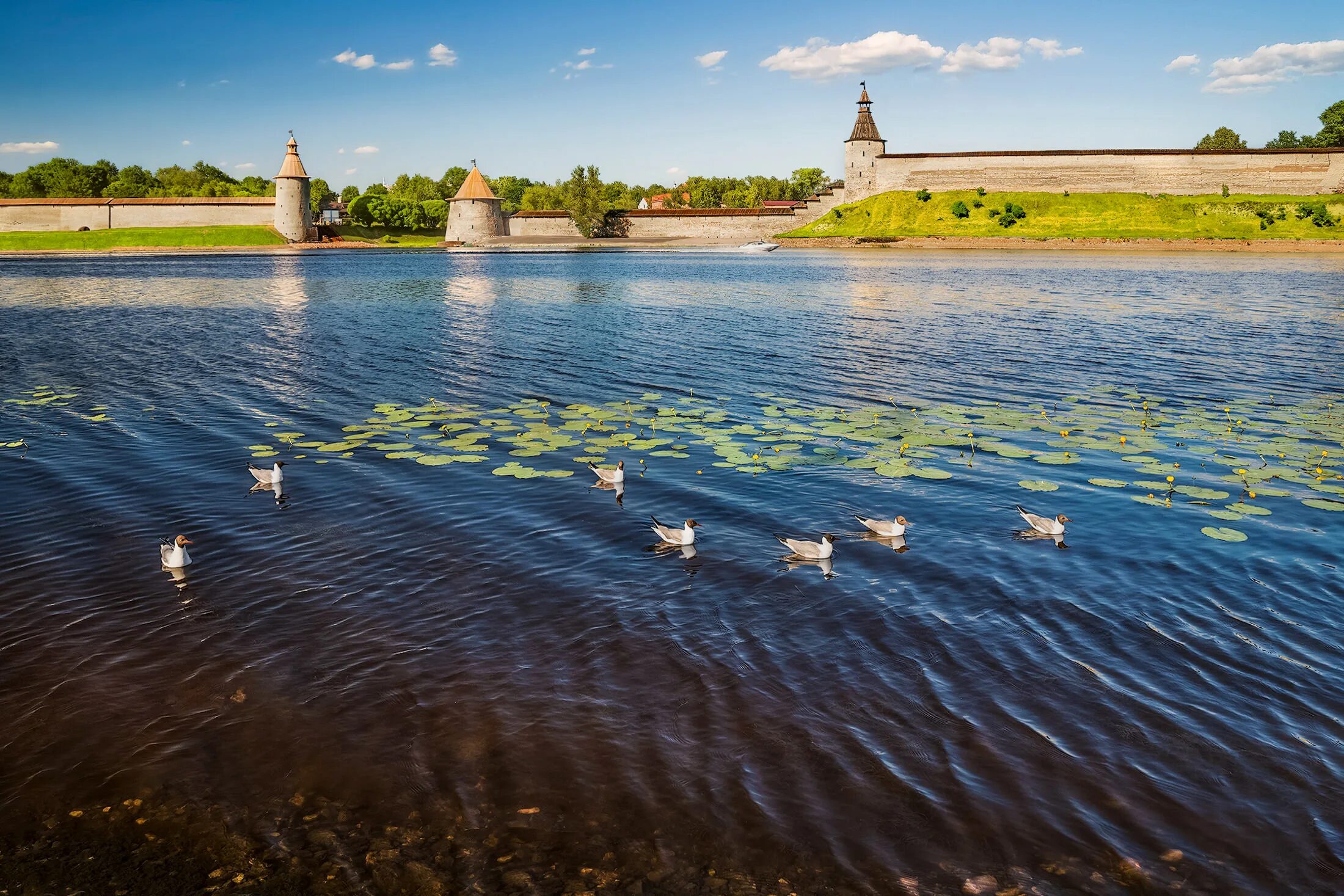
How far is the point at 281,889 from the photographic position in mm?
5344

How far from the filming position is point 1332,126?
139 meters

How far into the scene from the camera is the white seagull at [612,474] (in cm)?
1317

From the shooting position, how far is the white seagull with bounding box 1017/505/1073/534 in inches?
444

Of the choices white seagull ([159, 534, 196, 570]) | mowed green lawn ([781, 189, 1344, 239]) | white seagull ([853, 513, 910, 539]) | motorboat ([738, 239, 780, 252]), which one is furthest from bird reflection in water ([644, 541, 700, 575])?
motorboat ([738, 239, 780, 252])

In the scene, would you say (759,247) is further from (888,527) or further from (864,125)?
(888,527)

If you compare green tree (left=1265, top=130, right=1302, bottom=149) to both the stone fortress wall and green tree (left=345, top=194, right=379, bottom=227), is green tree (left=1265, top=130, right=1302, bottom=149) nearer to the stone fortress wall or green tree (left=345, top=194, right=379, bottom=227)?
the stone fortress wall

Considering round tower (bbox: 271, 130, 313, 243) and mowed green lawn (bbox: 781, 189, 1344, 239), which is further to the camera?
round tower (bbox: 271, 130, 313, 243)

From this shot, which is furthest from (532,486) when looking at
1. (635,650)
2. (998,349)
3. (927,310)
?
(927,310)

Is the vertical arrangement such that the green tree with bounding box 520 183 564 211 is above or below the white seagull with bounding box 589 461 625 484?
above

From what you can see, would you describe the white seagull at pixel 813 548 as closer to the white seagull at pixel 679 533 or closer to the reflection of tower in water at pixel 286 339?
the white seagull at pixel 679 533

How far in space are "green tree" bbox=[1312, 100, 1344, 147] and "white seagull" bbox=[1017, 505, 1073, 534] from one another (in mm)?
161931

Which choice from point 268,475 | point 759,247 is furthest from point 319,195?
point 268,475

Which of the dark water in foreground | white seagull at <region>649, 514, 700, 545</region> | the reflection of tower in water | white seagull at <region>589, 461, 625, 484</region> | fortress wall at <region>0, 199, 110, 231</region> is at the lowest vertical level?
the dark water in foreground

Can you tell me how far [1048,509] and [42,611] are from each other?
1220 centimetres
